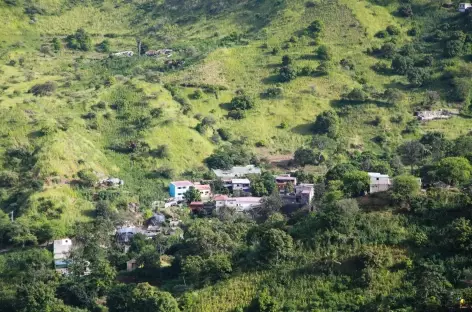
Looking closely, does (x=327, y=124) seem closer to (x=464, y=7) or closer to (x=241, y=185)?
(x=241, y=185)

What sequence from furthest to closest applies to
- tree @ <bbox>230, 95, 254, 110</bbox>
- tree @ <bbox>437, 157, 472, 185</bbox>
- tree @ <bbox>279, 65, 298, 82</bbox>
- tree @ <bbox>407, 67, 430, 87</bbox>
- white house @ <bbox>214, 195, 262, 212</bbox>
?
tree @ <bbox>279, 65, 298, 82</bbox> → tree @ <bbox>407, 67, 430, 87</bbox> → tree @ <bbox>230, 95, 254, 110</bbox> → white house @ <bbox>214, 195, 262, 212</bbox> → tree @ <bbox>437, 157, 472, 185</bbox>

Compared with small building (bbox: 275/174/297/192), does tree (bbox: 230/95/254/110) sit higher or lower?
higher

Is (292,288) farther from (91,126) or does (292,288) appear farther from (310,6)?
(310,6)

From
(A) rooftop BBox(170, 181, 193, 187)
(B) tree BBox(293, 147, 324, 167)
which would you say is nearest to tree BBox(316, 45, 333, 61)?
(B) tree BBox(293, 147, 324, 167)

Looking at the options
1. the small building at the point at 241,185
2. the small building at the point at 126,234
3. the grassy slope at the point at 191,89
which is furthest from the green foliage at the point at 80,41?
the small building at the point at 126,234

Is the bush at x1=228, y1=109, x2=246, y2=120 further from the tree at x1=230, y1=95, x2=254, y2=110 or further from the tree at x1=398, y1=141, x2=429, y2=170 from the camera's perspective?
the tree at x1=398, y1=141, x2=429, y2=170

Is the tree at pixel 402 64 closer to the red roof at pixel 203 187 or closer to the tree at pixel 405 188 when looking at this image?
the red roof at pixel 203 187

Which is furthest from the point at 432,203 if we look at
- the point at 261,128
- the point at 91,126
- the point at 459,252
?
the point at 91,126
